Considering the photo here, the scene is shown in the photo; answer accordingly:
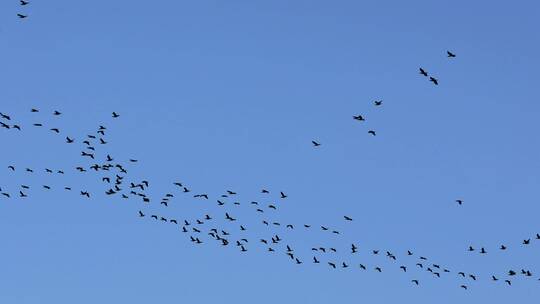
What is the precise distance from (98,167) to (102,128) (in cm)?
308

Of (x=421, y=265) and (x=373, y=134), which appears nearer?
(x=373, y=134)

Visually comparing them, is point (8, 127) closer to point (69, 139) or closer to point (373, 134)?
point (69, 139)

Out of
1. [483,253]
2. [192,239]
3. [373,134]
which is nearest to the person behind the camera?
[373,134]

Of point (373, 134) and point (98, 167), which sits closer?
point (373, 134)

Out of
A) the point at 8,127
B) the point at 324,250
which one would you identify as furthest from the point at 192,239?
the point at 8,127

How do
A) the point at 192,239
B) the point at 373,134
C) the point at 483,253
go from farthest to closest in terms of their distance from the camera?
the point at 192,239 → the point at 483,253 → the point at 373,134

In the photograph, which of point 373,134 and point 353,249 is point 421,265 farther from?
point 373,134

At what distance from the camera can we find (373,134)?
94750 mm

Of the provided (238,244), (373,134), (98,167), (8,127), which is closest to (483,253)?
(373,134)

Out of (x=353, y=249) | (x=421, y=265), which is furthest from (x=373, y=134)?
(x=421, y=265)

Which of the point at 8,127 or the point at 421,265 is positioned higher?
the point at 8,127

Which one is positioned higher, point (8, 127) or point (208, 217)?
point (8, 127)

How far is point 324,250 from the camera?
10512 cm

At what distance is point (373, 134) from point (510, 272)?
66.5ft
